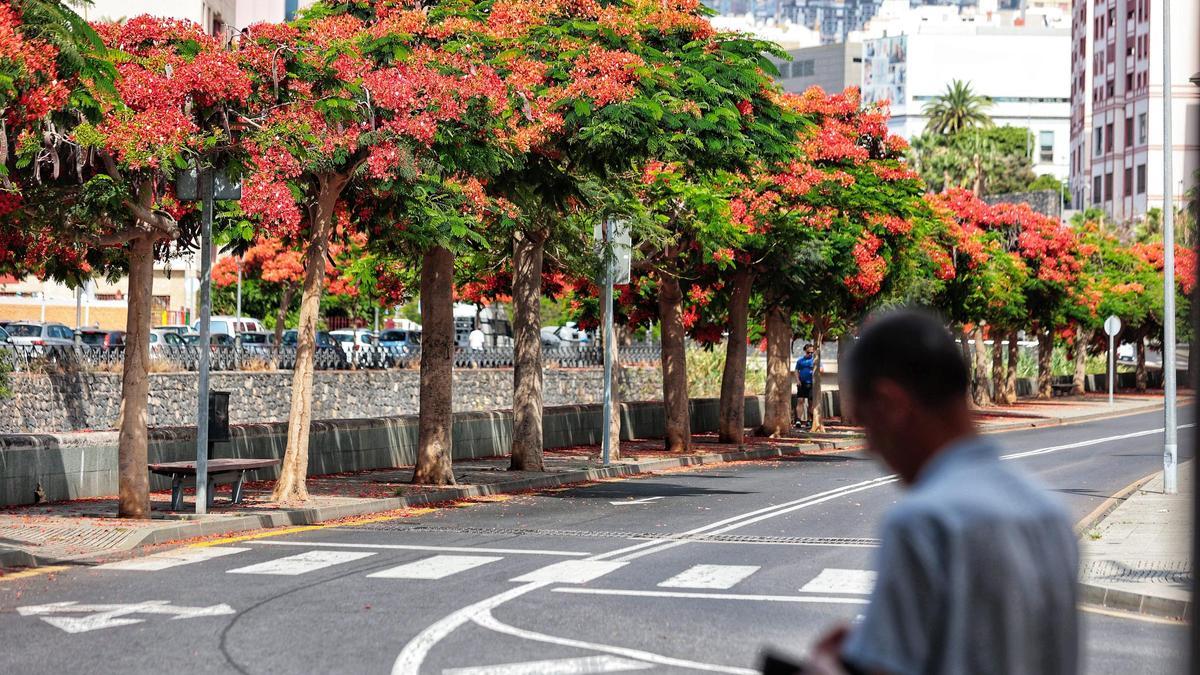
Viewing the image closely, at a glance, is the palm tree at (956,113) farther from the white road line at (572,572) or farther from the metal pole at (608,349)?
the white road line at (572,572)

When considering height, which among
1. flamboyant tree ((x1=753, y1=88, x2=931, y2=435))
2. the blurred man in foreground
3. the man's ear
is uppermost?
flamboyant tree ((x1=753, y1=88, x2=931, y2=435))

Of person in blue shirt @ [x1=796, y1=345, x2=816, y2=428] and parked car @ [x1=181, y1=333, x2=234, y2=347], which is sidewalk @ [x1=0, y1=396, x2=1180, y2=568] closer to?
person in blue shirt @ [x1=796, y1=345, x2=816, y2=428]

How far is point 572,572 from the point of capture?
44.4 feet

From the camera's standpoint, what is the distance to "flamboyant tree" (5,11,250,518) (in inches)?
618

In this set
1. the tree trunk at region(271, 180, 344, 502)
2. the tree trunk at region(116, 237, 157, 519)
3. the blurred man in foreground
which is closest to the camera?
the blurred man in foreground

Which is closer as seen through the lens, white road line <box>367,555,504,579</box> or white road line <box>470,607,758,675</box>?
white road line <box>470,607,758,675</box>

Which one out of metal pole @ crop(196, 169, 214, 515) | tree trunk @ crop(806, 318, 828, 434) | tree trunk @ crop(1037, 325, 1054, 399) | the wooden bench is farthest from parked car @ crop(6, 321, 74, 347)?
tree trunk @ crop(1037, 325, 1054, 399)

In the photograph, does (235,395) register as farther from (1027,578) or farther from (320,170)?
(1027,578)

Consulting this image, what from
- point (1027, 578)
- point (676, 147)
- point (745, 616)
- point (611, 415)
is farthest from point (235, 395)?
point (1027, 578)

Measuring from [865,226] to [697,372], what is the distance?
1911 centimetres

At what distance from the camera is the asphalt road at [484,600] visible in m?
9.49

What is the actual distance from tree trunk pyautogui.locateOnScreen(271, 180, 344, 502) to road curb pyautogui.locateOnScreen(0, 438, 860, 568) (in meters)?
0.74

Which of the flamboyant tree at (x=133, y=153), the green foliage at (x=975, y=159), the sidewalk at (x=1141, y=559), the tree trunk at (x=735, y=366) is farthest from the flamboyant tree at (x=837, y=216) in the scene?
the green foliage at (x=975, y=159)

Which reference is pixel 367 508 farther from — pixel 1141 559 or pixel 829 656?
pixel 829 656
